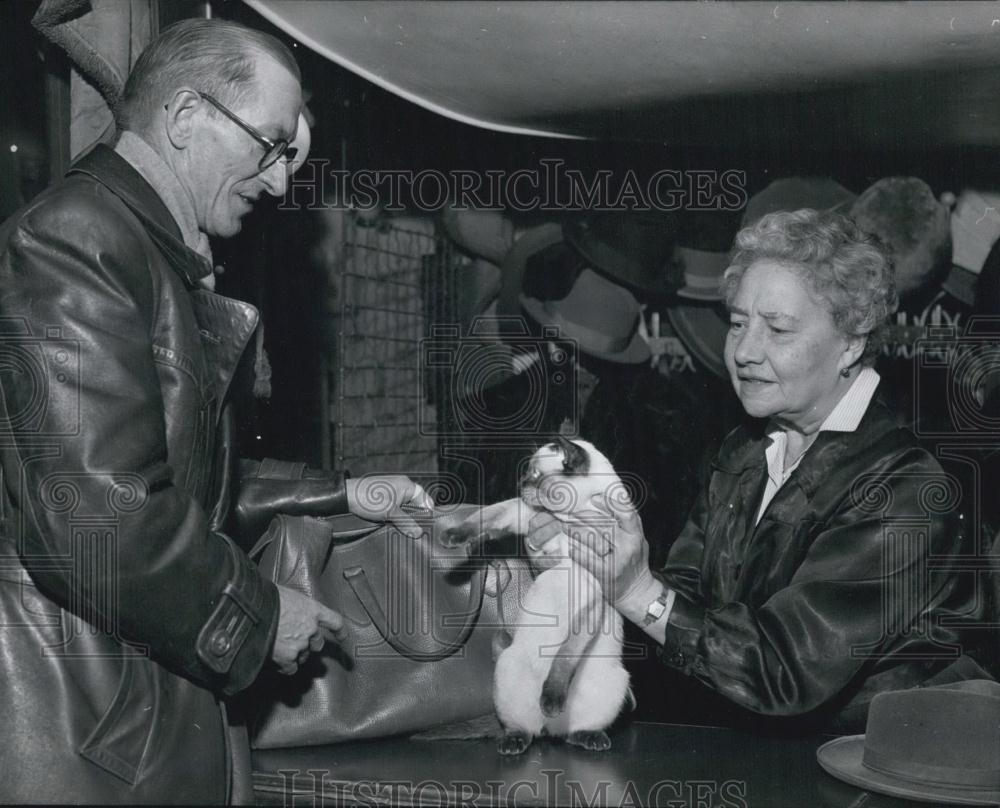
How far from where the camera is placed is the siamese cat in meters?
1.81

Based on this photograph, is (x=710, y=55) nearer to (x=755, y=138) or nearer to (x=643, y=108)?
(x=643, y=108)

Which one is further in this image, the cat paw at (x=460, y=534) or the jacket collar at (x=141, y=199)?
the cat paw at (x=460, y=534)

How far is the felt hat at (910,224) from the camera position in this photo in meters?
3.05

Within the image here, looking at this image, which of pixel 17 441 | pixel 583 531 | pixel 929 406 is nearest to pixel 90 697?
pixel 17 441

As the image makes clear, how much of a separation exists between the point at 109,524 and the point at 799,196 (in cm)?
248

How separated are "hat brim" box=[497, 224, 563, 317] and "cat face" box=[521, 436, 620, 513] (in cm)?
152

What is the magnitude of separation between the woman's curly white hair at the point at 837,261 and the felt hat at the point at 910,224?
1137mm

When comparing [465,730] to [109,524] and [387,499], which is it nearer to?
[387,499]

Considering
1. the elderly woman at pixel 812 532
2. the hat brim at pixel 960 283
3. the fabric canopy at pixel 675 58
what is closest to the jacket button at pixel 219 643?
the elderly woman at pixel 812 532

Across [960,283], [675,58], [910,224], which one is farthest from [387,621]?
[960,283]

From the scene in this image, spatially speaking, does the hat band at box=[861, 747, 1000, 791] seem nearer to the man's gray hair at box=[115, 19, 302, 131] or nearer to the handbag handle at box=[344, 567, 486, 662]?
the handbag handle at box=[344, 567, 486, 662]

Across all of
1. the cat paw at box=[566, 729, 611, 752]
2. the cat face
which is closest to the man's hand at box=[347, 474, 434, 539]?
the cat face

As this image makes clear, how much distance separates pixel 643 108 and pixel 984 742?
6.11 feet

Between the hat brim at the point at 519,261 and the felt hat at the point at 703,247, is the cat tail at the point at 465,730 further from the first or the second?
the felt hat at the point at 703,247
